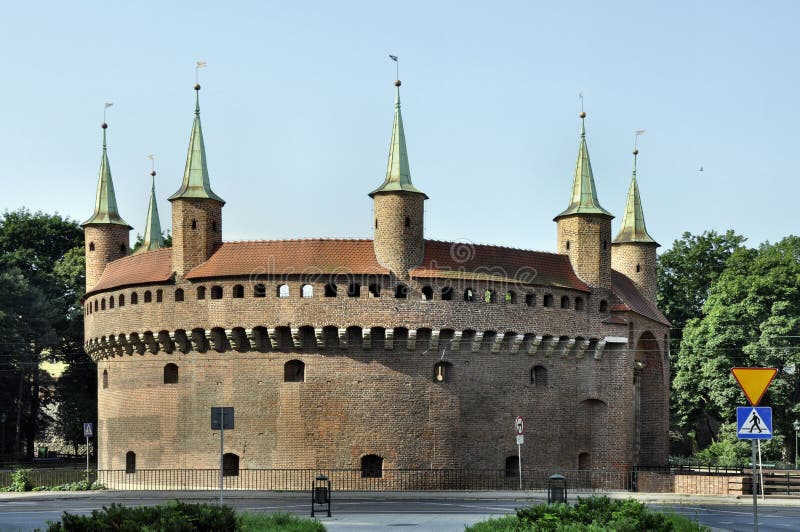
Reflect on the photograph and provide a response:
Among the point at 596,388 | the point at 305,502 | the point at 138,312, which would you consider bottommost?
the point at 305,502

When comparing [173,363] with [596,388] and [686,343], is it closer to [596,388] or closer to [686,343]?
[596,388]

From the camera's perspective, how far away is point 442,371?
53438 millimetres

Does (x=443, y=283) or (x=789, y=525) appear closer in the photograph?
(x=789, y=525)

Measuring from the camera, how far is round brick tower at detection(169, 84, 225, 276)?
53781 millimetres

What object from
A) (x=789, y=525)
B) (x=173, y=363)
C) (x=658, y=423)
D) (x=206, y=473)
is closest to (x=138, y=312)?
(x=173, y=363)

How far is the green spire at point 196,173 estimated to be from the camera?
54469 mm

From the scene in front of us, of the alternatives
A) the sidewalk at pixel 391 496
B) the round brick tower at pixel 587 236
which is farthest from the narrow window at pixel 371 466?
the round brick tower at pixel 587 236

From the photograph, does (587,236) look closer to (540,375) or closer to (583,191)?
(583,191)

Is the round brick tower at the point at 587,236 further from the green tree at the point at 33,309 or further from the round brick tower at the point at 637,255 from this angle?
the green tree at the point at 33,309

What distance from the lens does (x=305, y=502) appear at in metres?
42.7

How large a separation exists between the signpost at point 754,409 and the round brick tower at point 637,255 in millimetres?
43137

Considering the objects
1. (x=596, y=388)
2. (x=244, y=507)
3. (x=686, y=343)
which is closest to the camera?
(x=244, y=507)

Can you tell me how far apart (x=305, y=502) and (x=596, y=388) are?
1909 centimetres

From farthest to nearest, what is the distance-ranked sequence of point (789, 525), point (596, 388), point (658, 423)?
1. point (658, 423)
2. point (596, 388)
3. point (789, 525)
